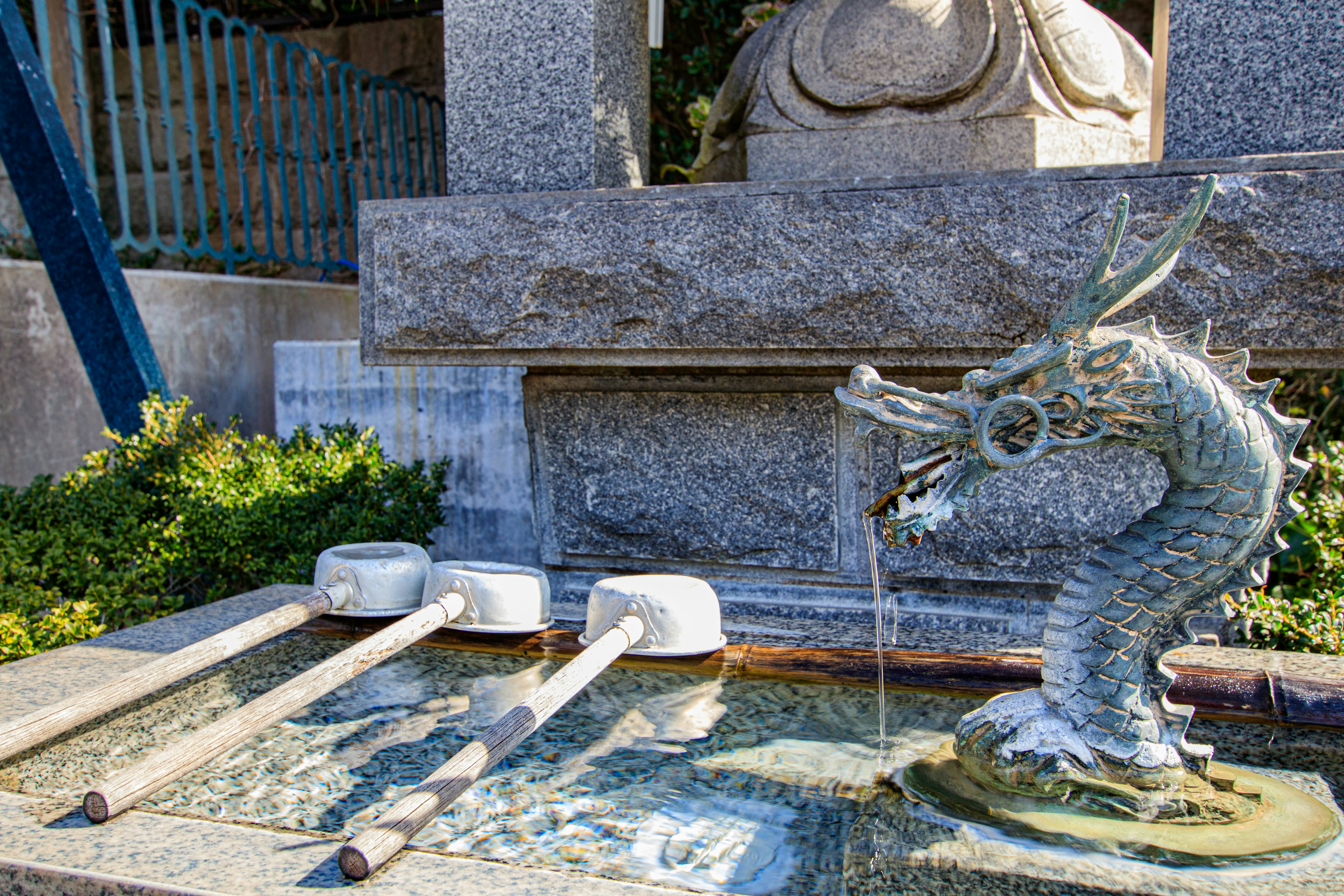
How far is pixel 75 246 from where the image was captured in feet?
11.5

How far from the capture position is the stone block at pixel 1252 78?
89.0 inches

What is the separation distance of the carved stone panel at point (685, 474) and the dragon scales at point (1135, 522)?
114 centimetres

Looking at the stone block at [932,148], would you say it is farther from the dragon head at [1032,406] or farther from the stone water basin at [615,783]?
the stone water basin at [615,783]

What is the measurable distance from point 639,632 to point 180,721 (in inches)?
35.1

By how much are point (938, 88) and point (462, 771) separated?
2203 millimetres

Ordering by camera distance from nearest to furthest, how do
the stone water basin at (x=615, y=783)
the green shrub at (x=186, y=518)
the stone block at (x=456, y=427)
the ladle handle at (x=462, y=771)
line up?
the ladle handle at (x=462, y=771), the stone water basin at (x=615, y=783), the green shrub at (x=186, y=518), the stone block at (x=456, y=427)

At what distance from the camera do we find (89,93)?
677cm

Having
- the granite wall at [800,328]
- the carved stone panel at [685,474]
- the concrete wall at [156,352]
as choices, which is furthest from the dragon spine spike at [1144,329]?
the concrete wall at [156,352]

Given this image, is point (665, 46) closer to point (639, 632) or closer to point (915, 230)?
point (915, 230)

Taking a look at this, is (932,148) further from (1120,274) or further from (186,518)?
(186,518)

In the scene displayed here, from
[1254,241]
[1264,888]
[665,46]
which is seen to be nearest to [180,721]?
[1264,888]

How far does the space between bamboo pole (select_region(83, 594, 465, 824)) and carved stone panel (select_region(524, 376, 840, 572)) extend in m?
0.96

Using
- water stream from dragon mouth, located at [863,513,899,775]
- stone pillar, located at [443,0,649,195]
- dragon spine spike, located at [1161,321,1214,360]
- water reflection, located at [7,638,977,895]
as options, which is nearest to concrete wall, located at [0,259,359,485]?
stone pillar, located at [443,0,649,195]

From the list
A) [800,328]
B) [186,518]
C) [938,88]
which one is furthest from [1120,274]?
[186,518]
